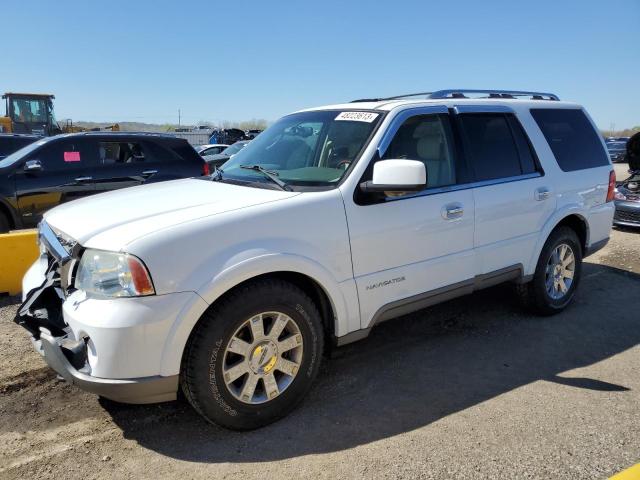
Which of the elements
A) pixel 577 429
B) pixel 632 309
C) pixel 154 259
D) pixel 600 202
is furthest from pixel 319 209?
pixel 632 309

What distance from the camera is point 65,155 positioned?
7.46 metres

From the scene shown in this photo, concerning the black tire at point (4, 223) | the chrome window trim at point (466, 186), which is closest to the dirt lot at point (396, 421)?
the chrome window trim at point (466, 186)

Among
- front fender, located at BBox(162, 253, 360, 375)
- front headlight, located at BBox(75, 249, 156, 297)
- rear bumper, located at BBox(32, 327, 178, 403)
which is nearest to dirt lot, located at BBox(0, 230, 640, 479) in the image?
rear bumper, located at BBox(32, 327, 178, 403)

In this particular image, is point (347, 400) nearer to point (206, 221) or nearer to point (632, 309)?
point (206, 221)

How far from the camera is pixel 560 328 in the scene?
4.55 meters

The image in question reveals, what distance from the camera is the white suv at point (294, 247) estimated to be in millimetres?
2582

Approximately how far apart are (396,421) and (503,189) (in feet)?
6.59

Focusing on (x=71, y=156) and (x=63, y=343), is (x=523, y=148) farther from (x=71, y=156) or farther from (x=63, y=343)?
(x=71, y=156)

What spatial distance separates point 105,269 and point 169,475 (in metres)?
1.09

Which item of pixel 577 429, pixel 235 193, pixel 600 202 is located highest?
pixel 235 193

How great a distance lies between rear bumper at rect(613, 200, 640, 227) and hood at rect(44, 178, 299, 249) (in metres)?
8.22

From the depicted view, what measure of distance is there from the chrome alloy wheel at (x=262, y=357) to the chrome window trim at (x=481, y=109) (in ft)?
7.08

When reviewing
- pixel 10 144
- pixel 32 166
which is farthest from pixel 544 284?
pixel 10 144

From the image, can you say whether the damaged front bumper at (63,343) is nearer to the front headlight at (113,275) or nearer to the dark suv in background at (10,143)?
the front headlight at (113,275)
